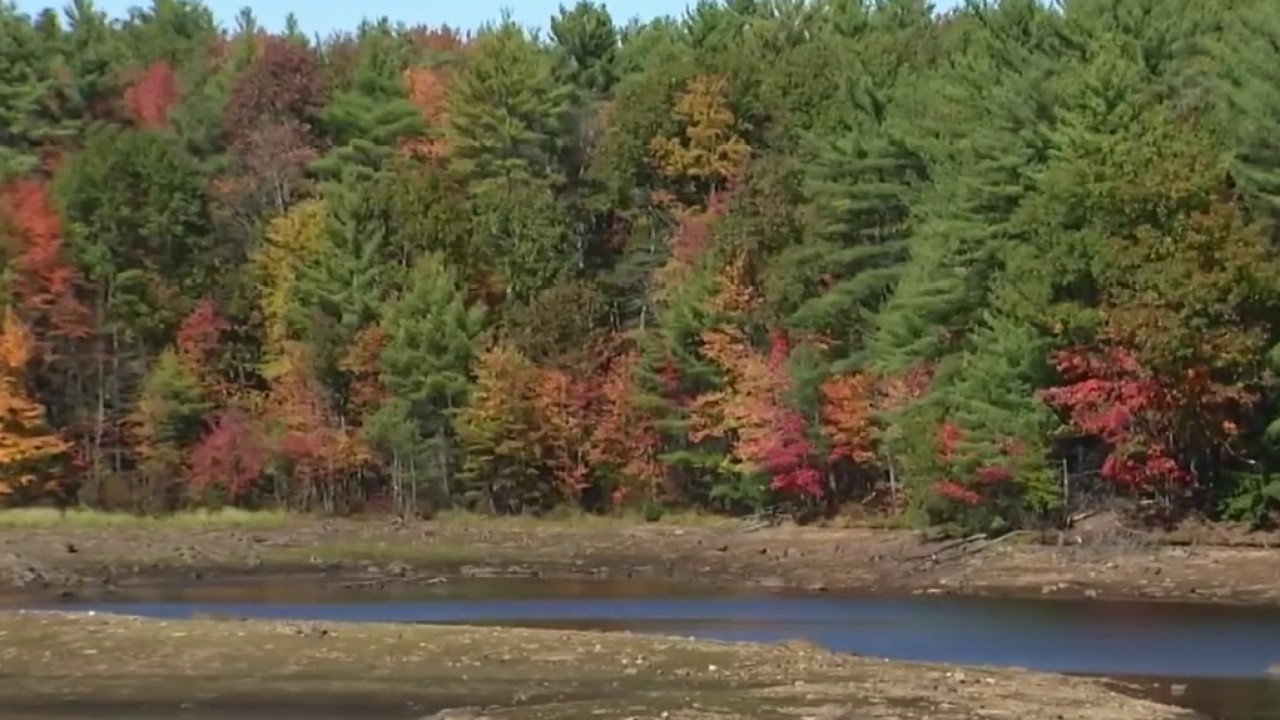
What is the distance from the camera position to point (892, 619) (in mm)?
49625

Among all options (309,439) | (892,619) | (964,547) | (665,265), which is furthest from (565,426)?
(892,619)

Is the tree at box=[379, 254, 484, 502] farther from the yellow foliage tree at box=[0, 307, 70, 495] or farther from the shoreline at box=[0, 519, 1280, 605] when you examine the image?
the yellow foliage tree at box=[0, 307, 70, 495]

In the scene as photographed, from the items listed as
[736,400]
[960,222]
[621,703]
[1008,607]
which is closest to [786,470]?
[736,400]

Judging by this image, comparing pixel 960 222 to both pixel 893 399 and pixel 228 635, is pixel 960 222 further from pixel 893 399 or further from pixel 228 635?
pixel 228 635

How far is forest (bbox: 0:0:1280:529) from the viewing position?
2530 inches

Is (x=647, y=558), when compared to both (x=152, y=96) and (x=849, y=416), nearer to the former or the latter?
(x=849, y=416)

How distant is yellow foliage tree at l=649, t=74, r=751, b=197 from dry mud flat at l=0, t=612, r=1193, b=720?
2204 inches

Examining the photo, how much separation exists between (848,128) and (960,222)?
47.4 feet

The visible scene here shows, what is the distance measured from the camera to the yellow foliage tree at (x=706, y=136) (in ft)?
309

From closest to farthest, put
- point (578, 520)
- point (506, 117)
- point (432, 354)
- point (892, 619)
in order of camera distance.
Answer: point (892, 619) → point (578, 520) → point (432, 354) → point (506, 117)

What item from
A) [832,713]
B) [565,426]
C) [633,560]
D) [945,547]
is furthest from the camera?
[565,426]

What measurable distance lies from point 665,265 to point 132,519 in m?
22.6

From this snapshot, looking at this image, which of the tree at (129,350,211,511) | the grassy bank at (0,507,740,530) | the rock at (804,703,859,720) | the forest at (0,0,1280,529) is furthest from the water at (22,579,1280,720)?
the tree at (129,350,211,511)

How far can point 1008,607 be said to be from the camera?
173 feet
